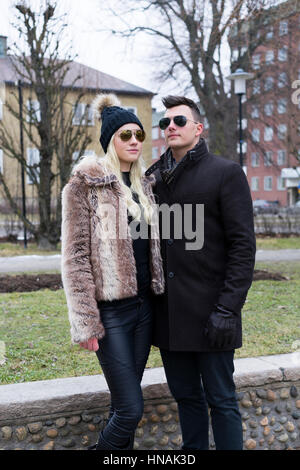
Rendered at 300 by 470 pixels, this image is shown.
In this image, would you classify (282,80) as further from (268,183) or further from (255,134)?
(268,183)

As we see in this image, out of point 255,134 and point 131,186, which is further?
point 255,134

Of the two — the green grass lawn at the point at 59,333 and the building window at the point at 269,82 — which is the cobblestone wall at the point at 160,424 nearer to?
the green grass lawn at the point at 59,333

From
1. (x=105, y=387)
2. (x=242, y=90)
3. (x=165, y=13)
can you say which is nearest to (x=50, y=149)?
(x=242, y=90)

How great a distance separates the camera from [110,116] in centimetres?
284

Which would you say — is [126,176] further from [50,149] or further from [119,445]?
[50,149]

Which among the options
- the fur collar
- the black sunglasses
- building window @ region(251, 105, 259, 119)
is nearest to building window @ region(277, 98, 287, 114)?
building window @ region(251, 105, 259, 119)

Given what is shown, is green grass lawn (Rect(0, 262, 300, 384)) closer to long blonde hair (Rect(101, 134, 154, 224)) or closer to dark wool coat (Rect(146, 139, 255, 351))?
dark wool coat (Rect(146, 139, 255, 351))

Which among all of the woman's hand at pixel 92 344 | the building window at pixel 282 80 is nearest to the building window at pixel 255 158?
the building window at pixel 282 80

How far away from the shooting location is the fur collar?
2.67m

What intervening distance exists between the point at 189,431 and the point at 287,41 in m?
13.1

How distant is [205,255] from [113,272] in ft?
1.70

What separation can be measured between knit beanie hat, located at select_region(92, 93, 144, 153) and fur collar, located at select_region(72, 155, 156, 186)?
0.51 feet

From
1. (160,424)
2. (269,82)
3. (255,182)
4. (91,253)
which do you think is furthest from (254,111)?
(255,182)
